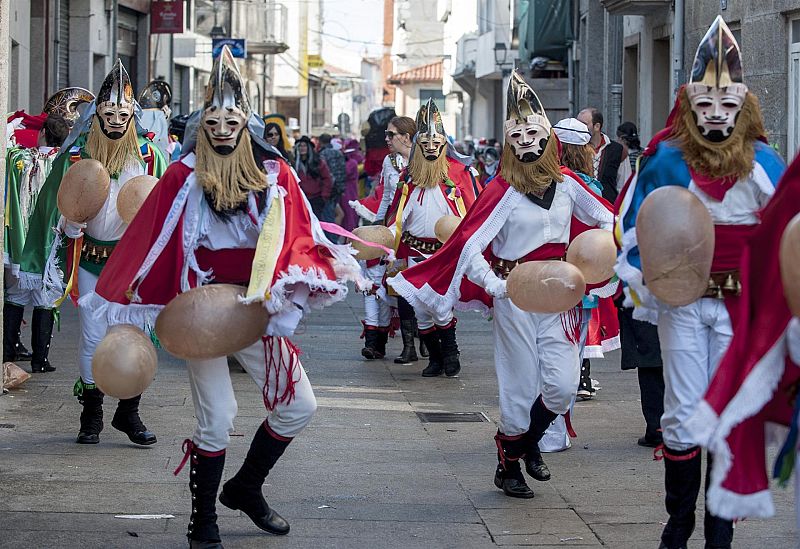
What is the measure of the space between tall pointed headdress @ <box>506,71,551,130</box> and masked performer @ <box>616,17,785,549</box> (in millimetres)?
1443

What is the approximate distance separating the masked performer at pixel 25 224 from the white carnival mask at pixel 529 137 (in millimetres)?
4562

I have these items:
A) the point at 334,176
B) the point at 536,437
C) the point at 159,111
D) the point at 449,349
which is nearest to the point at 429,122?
the point at 449,349

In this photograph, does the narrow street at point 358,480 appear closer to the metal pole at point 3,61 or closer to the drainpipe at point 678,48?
the metal pole at point 3,61

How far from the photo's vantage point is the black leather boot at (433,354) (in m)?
10.8

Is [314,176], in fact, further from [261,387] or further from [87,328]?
[261,387]

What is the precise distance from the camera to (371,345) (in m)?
11.8

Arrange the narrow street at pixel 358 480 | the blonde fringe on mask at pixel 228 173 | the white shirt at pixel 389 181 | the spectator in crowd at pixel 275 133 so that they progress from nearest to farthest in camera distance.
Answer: the blonde fringe on mask at pixel 228 173
the narrow street at pixel 358 480
the white shirt at pixel 389 181
the spectator in crowd at pixel 275 133

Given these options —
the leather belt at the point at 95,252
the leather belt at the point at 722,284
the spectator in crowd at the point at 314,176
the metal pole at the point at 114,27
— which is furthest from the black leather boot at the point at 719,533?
the metal pole at the point at 114,27

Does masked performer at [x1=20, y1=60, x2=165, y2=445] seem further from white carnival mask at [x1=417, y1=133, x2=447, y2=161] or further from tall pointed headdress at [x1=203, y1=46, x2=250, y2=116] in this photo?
white carnival mask at [x1=417, y1=133, x2=447, y2=161]

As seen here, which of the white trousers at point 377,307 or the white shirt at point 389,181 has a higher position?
the white shirt at point 389,181

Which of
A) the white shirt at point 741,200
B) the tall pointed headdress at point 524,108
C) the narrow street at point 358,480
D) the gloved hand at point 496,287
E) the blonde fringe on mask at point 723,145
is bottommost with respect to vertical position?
the narrow street at point 358,480

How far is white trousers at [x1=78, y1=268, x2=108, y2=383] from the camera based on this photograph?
7.38m

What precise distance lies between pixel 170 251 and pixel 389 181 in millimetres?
6002

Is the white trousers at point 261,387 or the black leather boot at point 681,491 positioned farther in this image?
the white trousers at point 261,387
